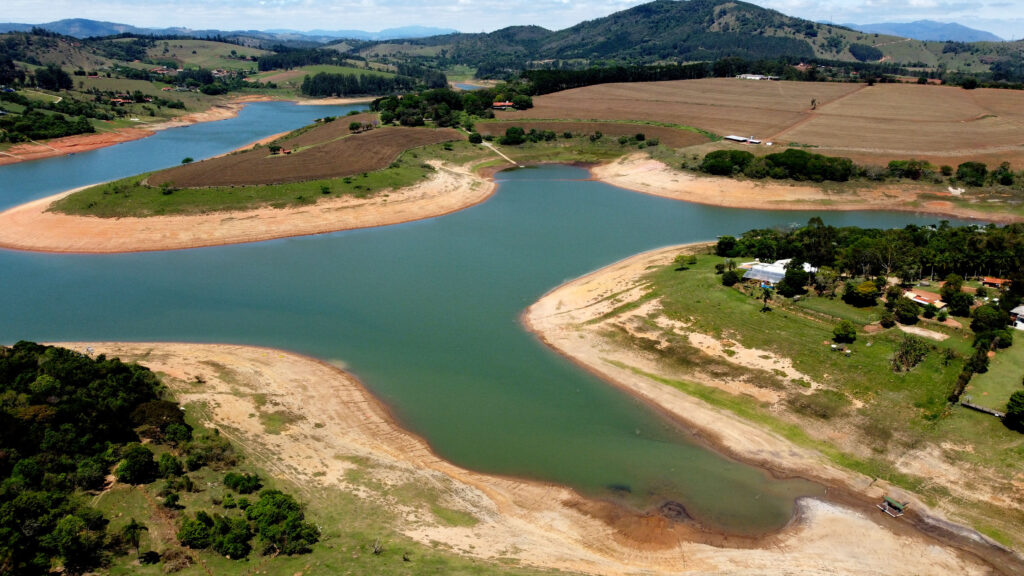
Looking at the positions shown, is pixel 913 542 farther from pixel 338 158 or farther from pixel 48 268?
pixel 338 158

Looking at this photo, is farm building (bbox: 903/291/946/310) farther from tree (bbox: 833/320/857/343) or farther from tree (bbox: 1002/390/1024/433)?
tree (bbox: 1002/390/1024/433)

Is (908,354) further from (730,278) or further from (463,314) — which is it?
(463,314)

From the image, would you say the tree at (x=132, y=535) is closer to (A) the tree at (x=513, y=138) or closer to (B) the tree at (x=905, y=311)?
(B) the tree at (x=905, y=311)

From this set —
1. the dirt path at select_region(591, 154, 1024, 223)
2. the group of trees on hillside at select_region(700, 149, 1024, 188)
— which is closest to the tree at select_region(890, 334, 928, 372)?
the dirt path at select_region(591, 154, 1024, 223)

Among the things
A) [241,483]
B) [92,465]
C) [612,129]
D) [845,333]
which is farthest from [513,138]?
[92,465]

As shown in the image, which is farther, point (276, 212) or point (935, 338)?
point (276, 212)

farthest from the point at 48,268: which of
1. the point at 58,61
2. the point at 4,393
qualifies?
the point at 58,61
